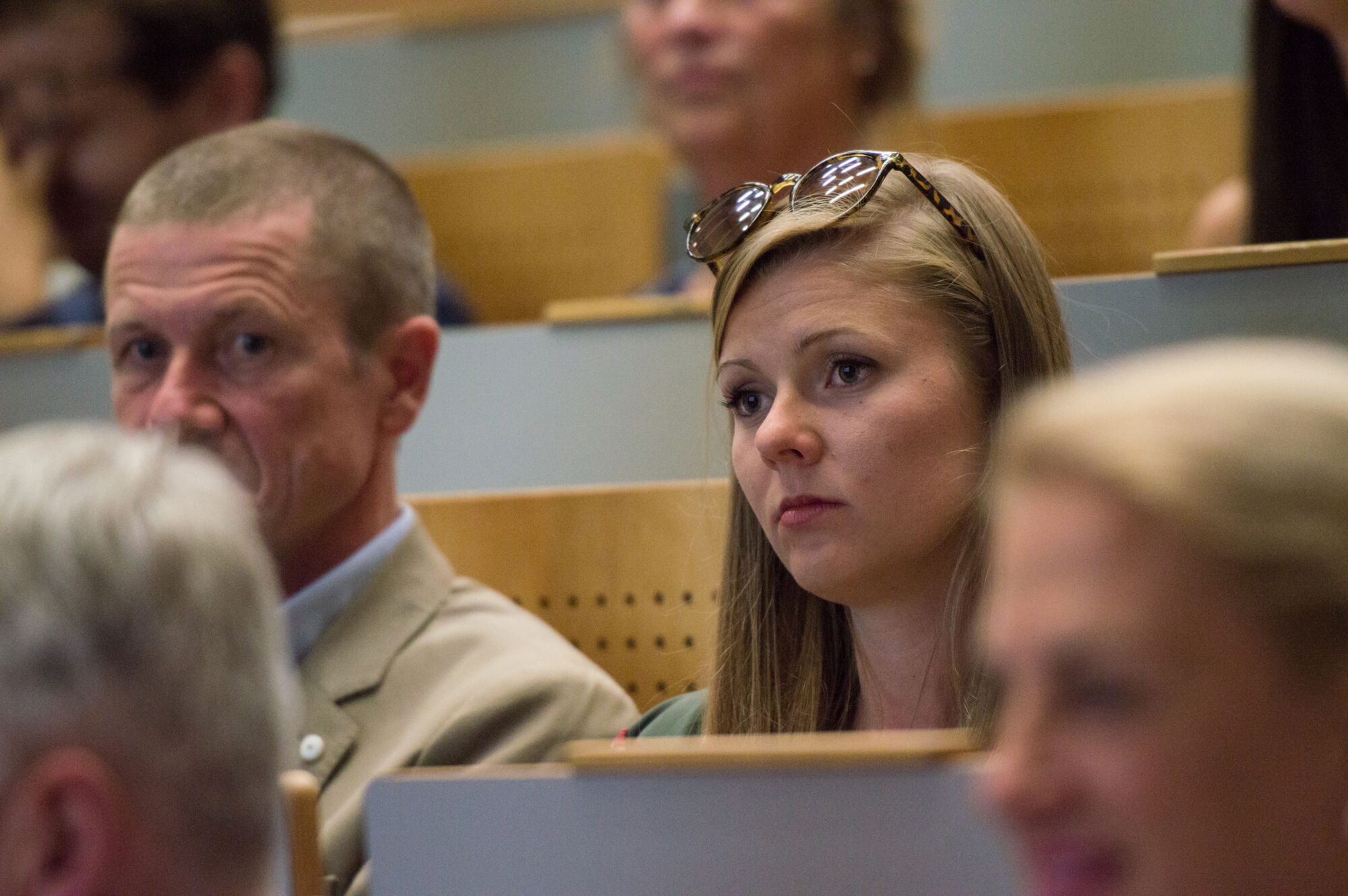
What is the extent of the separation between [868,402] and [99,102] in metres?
1.93

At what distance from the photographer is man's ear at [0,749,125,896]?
908mm

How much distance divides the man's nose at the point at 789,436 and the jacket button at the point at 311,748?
2.08 feet

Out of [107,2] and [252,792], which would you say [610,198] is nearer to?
[107,2]

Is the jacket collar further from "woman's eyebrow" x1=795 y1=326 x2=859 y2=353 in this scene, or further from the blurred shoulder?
the blurred shoulder

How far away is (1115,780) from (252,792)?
479 millimetres

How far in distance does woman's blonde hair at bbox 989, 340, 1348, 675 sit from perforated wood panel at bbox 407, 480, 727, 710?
1.19 m

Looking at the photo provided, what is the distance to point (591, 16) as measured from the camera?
4.77 m

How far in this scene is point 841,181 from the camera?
1.69 metres

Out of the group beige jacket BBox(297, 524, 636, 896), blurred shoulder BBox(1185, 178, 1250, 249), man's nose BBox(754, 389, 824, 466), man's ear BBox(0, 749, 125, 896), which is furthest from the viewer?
blurred shoulder BBox(1185, 178, 1250, 249)

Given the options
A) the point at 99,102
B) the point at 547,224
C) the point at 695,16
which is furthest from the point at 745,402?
the point at 547,224

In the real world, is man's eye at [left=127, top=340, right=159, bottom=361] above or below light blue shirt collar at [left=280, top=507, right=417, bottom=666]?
above

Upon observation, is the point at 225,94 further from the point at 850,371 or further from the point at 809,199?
the point at 850,371

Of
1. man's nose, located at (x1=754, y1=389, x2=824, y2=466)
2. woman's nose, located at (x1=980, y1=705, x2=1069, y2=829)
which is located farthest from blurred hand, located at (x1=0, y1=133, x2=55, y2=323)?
woman's nose, located at (x1=980, y1=705, x2=1069, y2=829)

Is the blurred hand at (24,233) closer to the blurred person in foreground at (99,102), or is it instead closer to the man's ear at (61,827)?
the blurred person in foreground at (99,102)
